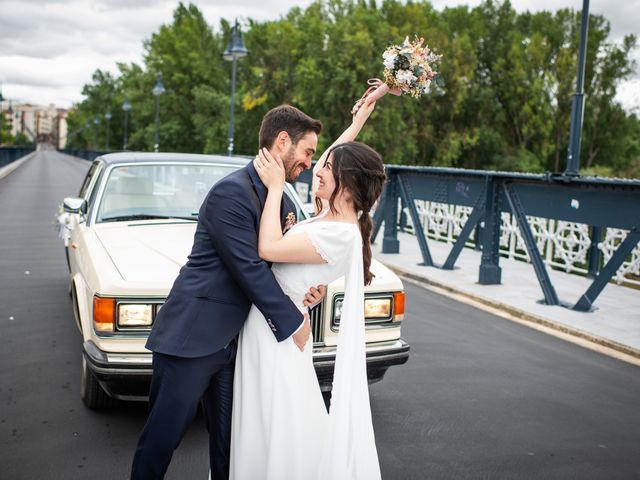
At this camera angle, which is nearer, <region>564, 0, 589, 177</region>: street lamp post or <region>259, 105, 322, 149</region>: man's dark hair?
<region>259, 105, 322, 149</region>: man's dark hair

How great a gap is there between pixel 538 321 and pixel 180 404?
20.5 ft

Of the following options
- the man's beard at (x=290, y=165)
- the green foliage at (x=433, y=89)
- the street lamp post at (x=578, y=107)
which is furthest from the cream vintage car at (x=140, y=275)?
the green foliage at (x=433, y=89)

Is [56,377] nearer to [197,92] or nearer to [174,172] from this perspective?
[174,172]

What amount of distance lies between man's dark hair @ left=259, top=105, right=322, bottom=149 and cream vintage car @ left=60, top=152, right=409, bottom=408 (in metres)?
1.59

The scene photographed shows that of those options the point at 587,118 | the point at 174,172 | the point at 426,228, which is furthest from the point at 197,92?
the point at 174,172

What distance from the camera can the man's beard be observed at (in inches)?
118

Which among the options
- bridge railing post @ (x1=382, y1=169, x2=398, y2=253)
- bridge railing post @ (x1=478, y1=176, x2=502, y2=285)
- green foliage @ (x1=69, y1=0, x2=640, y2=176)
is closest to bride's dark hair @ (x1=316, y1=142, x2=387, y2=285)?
bridge railing post @ (x1=478, y1=176, x2=502, y2=285)

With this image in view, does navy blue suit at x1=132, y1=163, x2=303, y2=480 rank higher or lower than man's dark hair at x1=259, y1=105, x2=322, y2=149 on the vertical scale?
lower

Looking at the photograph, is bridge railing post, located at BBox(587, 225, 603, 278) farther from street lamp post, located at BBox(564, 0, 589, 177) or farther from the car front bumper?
the car front bumper

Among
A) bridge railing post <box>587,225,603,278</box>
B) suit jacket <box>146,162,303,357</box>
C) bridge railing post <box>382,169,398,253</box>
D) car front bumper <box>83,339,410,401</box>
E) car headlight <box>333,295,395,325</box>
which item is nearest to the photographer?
suit jacket <box>146,162,303,357</box>

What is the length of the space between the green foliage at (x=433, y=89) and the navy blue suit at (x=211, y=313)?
4662cm

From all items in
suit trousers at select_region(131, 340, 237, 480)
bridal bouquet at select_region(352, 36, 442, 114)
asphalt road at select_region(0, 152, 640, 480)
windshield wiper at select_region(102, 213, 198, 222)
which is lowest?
asphalt road at select_region(0, 152, 640, 480)

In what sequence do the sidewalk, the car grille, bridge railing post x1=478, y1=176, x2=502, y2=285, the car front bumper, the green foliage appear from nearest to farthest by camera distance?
1. the car front bumper
2. the car grille
3. the sidewalk
4. bridge railing post x1=478, y1=176, x2=502, y2=285
5. the green foliage

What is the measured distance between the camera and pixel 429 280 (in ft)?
35.9
